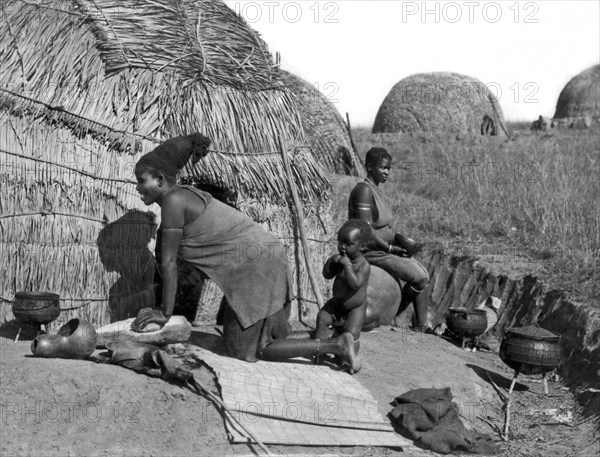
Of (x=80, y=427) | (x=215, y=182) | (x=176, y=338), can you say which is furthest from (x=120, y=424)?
(x=215, y=182)

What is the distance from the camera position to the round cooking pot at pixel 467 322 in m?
7.29

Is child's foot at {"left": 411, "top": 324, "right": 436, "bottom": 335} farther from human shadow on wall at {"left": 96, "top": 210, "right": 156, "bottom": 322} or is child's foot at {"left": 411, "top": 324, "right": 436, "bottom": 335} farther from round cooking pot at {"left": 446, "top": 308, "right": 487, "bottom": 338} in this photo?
human shadow on wall at {"left": 96, "top": 210, "right": 156, "bottom": 322}

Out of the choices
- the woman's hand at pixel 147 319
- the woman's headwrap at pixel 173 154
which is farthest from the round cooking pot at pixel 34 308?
the woman's headwrap at pixel 173 154

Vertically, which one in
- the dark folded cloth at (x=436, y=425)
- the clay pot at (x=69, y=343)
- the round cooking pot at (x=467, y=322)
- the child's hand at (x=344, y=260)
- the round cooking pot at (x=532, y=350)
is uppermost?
the child's hand at (x=344, y=260)

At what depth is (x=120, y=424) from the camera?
188 inches

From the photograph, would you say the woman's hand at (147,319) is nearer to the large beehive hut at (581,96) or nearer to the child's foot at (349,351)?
the child's foot at (349,351)

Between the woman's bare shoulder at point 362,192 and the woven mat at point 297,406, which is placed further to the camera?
the woman's bare shoulder at point 362,192

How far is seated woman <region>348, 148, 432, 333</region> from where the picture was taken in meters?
7.18

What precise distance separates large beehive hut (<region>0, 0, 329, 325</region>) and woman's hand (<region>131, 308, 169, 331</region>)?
45.4 inches

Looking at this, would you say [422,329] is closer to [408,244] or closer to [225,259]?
[408,244]

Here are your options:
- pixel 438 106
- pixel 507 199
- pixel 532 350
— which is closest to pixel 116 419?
pixel 532 350

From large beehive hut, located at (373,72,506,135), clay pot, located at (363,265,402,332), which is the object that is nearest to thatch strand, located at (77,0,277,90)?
clay pot, located at (363,265,402,332)

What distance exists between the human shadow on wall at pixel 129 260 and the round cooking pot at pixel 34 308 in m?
0.80

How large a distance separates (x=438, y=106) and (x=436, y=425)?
1407 cm
